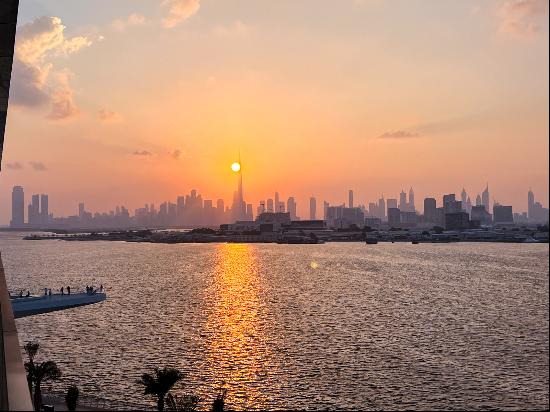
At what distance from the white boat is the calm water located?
1311 millimetres

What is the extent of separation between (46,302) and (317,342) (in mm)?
43599

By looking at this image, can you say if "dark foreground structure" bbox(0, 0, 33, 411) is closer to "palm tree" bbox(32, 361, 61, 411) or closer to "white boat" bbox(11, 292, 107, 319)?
"palm tree" bbox(32, 361, 61, 411)

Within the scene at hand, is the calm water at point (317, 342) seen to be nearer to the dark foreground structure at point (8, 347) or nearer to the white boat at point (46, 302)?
the white boat at point (46, 302)

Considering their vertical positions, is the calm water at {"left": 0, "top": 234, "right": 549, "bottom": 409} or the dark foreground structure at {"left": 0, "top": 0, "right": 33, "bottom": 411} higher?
the dark foreground structure at {"left": 0, "top": 0, "right": 33, "bottom": 411}

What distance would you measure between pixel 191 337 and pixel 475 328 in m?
37.4

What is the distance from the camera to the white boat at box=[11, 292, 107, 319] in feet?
256

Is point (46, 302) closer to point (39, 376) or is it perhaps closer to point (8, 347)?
point (39, 376)

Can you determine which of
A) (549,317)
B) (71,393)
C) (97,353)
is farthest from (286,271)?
(71,393)

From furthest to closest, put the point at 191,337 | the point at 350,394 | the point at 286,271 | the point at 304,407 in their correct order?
the point at 286,271 < the point at 191,337 < the point at 350,394 < the point at 304,407

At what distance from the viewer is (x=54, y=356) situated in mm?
55500

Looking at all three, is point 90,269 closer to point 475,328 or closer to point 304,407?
point 475,328

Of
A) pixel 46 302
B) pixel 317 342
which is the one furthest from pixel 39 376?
pixel 46 302

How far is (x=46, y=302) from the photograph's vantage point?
3187 inches

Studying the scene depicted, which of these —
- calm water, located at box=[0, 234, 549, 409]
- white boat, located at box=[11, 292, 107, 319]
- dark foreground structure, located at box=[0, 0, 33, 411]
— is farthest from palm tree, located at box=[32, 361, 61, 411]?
white boat, located at box=[11, 292, 107, 319]
